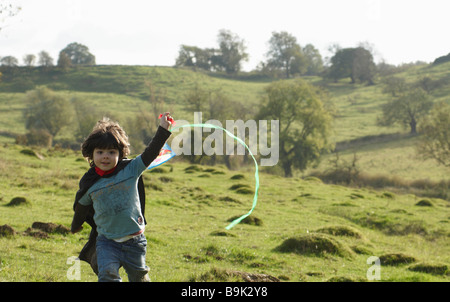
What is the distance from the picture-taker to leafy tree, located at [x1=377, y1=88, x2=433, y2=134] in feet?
225

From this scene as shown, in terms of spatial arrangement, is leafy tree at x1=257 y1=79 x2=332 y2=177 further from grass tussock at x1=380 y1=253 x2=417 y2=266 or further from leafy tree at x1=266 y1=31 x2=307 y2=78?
leafy tree at x1=266 y1=31 x2=307 y2=78

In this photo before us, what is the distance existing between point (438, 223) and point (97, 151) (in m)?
21.5

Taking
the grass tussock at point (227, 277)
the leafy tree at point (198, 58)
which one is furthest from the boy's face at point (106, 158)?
the leafy tree at point (198, 58)

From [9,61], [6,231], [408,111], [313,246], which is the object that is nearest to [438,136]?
[408,111]

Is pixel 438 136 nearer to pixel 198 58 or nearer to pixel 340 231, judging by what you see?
pixel 340 231

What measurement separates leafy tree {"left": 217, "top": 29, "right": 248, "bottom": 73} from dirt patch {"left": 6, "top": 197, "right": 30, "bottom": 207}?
110480 millimetres

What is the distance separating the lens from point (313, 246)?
45.8 feet

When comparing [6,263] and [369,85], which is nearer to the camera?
[6,263]

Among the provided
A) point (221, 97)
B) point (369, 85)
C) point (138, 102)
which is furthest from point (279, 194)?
point (369, 85)

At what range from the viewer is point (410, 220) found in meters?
22.9

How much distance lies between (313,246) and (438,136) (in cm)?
3387

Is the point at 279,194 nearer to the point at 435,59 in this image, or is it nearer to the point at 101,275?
the point at 101,275

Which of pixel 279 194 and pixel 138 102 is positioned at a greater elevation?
pixel 138 102

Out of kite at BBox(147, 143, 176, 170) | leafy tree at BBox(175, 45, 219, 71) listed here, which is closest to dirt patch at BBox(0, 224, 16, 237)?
kite at BBox(147, 143, 176, 170)
